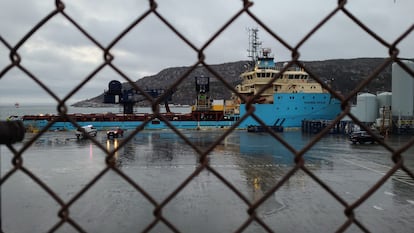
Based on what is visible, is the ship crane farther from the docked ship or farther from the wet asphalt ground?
the wet asphalt ground

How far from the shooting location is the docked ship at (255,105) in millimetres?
34906

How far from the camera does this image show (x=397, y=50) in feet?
→ 4.11

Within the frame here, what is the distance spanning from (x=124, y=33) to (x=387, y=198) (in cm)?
988

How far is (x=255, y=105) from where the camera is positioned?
33.3 metres

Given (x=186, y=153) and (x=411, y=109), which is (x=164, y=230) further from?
(x=411, y=109)

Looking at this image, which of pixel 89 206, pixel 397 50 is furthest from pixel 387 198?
pixel 397 50

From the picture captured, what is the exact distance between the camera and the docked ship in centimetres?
3491

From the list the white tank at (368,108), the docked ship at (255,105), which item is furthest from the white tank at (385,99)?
the docked ship at (255,105)

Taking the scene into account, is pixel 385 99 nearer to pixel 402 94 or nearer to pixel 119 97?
pixel 402 94

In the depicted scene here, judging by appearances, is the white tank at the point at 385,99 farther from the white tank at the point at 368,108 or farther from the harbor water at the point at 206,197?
the harbor water at the point at 206,197

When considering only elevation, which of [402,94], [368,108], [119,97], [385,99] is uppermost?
[119,97]

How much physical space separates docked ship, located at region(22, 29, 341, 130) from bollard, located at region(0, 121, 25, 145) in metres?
31.2

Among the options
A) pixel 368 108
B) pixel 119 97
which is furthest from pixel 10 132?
pixel 119 97

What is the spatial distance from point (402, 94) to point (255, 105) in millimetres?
12280
